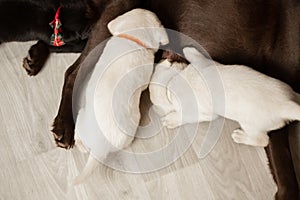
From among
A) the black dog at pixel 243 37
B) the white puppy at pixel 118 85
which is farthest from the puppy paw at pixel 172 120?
the black dog at pixel 243 37

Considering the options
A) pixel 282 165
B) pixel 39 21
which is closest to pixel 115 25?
pixel 39 21

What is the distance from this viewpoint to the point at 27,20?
5.85 ft

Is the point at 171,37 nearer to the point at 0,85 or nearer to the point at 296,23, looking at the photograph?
the point at 296,23

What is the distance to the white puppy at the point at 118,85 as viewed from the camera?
154cm

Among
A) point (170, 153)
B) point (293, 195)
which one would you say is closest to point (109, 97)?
A: point (170, 153)

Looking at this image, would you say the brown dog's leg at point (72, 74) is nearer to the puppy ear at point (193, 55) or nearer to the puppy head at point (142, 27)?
the puppy head at point (142, 27)

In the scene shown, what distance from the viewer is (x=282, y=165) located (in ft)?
5.39

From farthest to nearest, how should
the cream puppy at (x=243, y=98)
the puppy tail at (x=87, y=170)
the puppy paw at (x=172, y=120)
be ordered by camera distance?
the puppy paw at (x=172, y=120) < the puppy tail at (x=87, y=170) < the cream puppy at (x=243, y=98)

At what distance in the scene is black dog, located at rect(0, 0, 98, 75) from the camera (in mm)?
1768

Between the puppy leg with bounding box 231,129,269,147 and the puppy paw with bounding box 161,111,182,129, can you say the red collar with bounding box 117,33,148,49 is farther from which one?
the puppy leg with bounding box 231,129,269,147

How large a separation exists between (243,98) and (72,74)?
24.8 inches

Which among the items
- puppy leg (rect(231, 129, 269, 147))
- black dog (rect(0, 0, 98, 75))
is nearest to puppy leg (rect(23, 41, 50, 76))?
black dog (rect(0, 0, 98, 75))

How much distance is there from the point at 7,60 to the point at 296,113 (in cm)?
113

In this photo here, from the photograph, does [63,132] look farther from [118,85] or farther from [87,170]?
[118,85]
